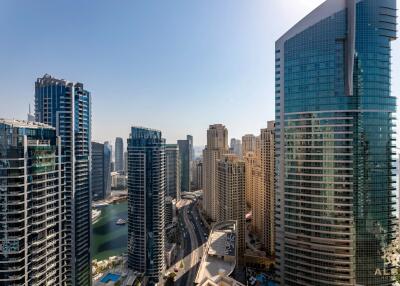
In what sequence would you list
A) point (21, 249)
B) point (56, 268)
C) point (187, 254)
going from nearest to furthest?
point (21, 249) → point (56, 268) → point (187, 254)

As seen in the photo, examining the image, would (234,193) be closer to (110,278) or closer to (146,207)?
(146,207)

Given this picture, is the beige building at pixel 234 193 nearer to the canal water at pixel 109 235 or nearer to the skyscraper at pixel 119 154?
the canal water at pixel 109 235

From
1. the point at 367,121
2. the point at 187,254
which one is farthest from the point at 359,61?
the point at 187,254

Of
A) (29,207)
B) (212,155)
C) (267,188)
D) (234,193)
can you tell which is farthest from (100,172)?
(29,207)

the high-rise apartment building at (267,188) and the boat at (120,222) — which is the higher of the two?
the high-rise apartment building at (267,188)

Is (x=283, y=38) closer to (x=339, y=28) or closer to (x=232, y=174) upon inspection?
(x=339, y=28)

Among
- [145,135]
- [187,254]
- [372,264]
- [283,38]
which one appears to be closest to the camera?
[372,264]

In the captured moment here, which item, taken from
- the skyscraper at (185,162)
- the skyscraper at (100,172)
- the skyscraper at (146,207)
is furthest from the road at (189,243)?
the skyscraper at (100,172)
